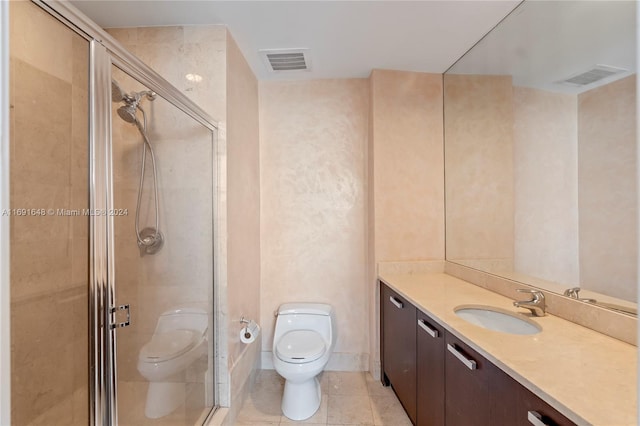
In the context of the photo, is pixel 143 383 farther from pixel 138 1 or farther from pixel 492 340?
pixel 138 1

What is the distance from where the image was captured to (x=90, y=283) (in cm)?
97

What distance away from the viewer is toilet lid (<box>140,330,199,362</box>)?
133 centimetres

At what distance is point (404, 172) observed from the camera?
7.21 ft

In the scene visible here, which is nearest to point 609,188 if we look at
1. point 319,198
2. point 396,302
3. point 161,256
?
point 396,302

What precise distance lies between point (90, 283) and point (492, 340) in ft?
4.79

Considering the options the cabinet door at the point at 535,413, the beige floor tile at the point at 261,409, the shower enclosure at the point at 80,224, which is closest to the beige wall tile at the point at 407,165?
the beige floor tile at the point at 261,409

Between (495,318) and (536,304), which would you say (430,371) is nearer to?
(495,318)

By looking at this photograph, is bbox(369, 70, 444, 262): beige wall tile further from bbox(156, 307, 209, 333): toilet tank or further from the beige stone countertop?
bbox(156, 307, 209, 333): toilet tank

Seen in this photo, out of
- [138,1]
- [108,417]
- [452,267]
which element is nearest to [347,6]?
[138,1]

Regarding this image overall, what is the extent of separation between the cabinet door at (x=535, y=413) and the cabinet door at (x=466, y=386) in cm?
13

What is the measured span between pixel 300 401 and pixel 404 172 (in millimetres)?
1789

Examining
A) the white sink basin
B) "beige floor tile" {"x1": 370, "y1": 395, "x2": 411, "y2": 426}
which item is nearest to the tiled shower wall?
"beige floor tile" {"x1": 370, "y1": 395, "x2": 411, "y2": 426}

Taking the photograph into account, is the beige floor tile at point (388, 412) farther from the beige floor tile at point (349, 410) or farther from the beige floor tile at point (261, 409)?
the beige floor tile at point (261, 409)

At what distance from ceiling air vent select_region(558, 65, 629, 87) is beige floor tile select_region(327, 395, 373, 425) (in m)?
2.14
